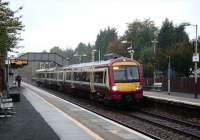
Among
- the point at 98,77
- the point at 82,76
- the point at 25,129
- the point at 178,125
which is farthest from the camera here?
the point at 82,76

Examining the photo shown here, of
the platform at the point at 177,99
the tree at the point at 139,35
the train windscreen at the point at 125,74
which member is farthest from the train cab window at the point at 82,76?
the tree at the point at 139,35

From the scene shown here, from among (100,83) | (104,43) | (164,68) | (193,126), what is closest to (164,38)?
(164,68)

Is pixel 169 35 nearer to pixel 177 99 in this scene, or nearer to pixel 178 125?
pixel 177 99

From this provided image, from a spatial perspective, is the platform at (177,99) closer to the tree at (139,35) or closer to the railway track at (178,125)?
the railway track at (178,125)

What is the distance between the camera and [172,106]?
96.4 feet

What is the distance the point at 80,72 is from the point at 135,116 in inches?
587

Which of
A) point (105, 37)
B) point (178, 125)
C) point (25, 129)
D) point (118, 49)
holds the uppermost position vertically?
point (105, 37)

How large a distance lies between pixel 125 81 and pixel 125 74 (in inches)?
20.2

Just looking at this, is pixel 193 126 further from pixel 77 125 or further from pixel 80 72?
pixel 80 72

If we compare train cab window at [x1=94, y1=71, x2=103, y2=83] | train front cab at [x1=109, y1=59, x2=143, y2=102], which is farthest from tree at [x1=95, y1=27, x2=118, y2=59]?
train front cab at [x1=109, y1=59, x2=143, y2=102]

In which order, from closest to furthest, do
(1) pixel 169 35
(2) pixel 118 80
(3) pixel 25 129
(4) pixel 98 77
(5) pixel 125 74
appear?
(3) pixel 25 129 < (2) pixel 118 80 < (5) pixel 125 74 < (4) pixel 98 77 < (1) pixel 169 35

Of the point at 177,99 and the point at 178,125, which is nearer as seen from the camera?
the point at 178,125

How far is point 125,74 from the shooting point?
3188 cm

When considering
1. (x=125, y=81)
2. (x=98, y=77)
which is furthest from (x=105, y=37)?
(x=125, y=81)
